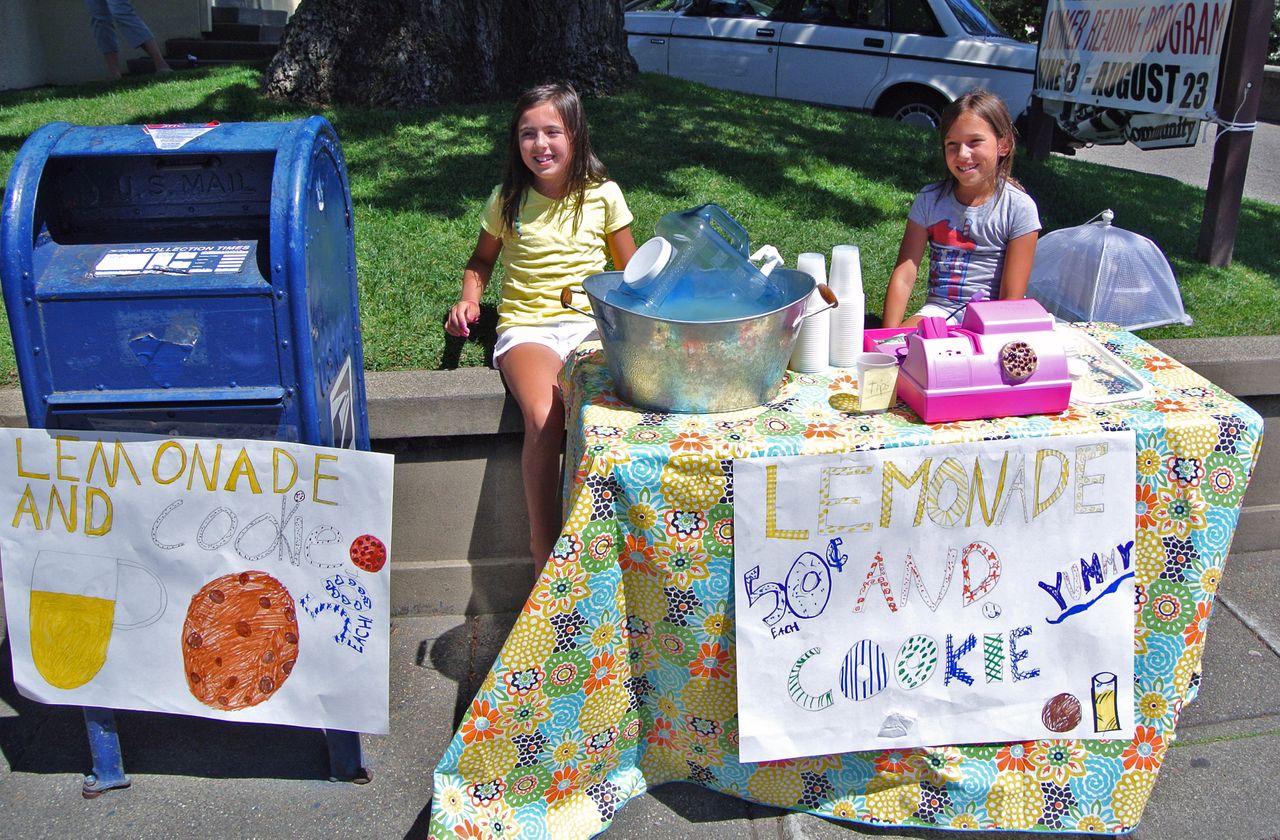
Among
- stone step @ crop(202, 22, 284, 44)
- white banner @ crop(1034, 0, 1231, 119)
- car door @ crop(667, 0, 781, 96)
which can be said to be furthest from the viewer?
stone step @ crop(202, 22, 284, 44)

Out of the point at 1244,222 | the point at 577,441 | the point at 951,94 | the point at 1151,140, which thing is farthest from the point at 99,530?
the point at 951,94

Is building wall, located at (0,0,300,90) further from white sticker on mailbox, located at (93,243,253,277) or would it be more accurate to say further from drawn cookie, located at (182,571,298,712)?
drawn cookie, located at (182,571,298,712)

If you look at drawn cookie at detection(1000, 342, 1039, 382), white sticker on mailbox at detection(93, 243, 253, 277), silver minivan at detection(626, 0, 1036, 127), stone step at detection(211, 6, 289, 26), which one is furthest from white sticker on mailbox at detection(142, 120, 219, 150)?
stone step at detection(211, 6, 289, 26)

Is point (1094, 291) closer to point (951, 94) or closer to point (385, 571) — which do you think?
point (385, 571)

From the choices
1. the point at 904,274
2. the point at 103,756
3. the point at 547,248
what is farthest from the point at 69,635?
the point at 904,274

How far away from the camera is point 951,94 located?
7.95m

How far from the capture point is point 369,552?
2.36 m

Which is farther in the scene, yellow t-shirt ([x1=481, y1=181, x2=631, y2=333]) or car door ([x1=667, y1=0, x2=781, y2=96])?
car door ([x1=667, y1=0, x2=781, y2=96])

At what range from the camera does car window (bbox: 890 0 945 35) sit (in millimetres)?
8062

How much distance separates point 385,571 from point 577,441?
52cm

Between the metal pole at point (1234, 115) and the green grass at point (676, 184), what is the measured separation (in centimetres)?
15

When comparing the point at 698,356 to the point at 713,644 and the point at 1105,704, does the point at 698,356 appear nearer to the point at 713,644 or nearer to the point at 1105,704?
the point at 713,644

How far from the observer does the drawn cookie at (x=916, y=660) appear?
7.53ft

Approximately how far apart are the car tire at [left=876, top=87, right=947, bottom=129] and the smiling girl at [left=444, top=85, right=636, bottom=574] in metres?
5.66
